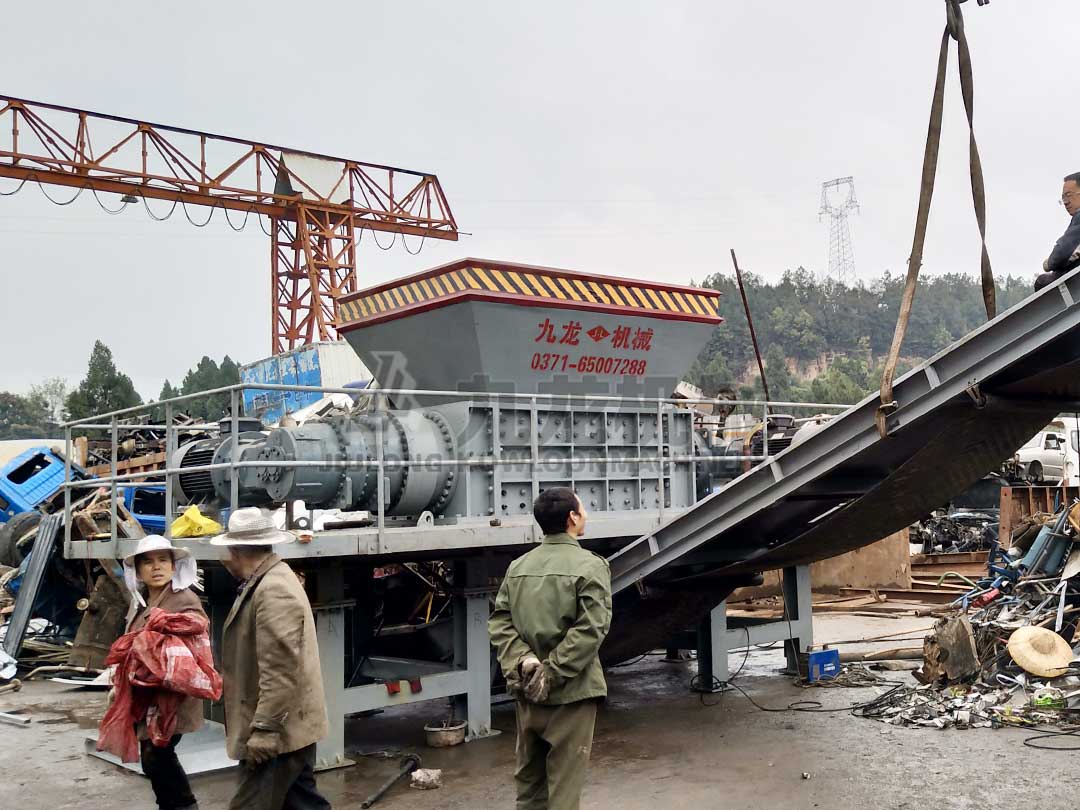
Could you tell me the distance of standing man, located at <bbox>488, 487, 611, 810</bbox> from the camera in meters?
4.33

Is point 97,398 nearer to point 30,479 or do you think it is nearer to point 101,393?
point 101,393

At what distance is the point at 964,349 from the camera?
589 centimetres

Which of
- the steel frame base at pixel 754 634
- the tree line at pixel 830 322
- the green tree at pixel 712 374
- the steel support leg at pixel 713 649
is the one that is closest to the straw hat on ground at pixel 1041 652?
the steel frame base at pixel 754 634

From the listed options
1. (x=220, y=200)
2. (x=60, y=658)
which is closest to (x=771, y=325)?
(x=220, y=200)

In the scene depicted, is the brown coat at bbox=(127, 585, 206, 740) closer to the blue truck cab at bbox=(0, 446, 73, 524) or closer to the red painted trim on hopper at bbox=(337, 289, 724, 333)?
the red painted trim on hopper at bbox=(337, 289, 724, 333)

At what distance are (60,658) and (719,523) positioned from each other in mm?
8655

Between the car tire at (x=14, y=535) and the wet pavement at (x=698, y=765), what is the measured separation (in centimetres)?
451

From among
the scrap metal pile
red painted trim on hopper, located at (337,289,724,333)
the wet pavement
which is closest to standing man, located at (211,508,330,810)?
the wet pavement

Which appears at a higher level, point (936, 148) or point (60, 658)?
point (936, 148)

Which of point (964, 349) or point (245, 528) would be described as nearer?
point (245, 528)

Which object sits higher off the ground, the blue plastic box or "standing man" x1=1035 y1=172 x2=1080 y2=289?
"standing man" x1=1035 y1=172 x2=1080 y2=289

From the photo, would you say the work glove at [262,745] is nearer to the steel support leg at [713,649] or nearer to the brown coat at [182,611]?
the brown coat at [182,611]

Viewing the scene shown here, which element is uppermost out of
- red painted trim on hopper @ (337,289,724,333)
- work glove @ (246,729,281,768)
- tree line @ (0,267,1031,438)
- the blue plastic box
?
tree line @ (0,267,1031,438)

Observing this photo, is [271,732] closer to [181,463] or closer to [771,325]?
[181,463]
